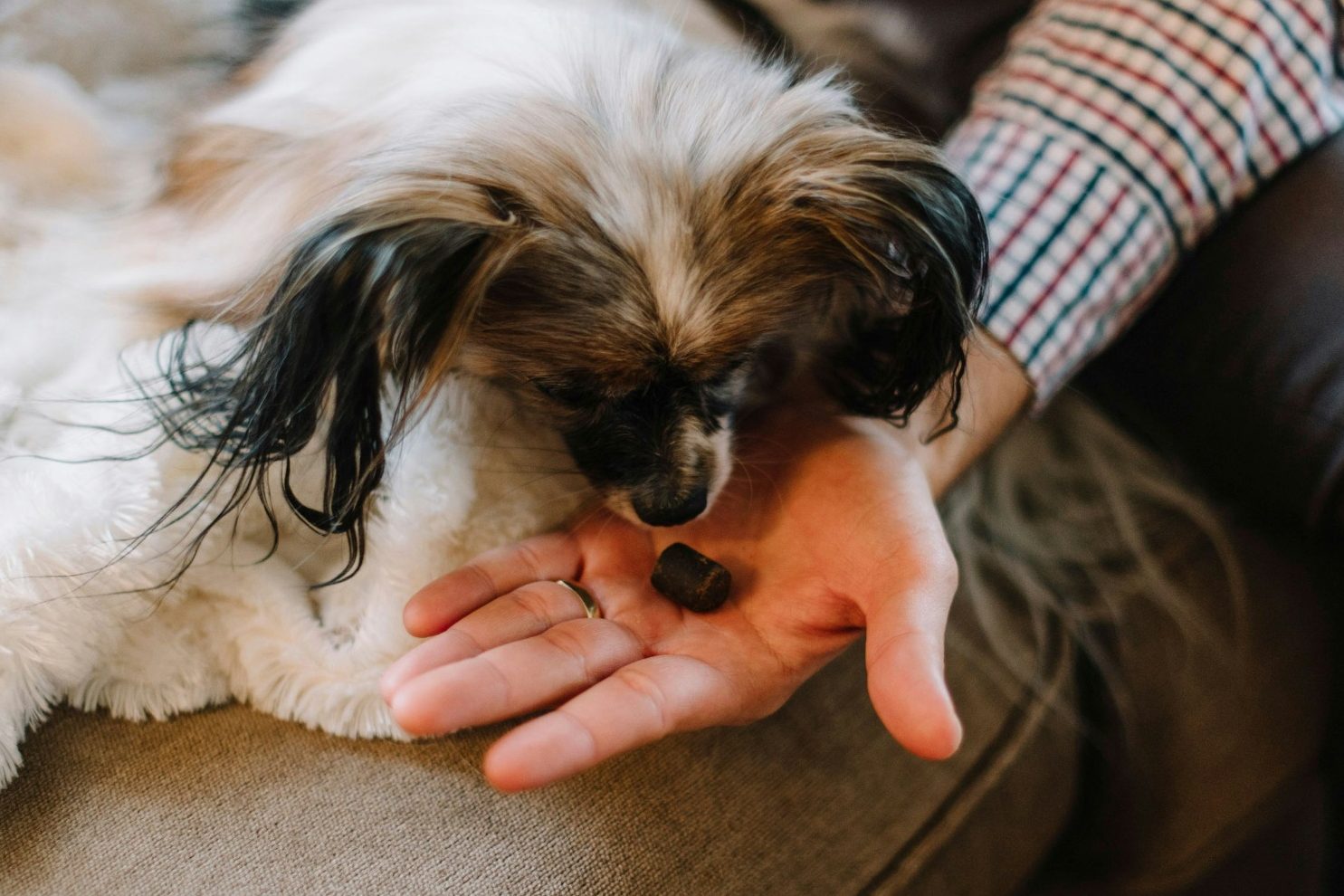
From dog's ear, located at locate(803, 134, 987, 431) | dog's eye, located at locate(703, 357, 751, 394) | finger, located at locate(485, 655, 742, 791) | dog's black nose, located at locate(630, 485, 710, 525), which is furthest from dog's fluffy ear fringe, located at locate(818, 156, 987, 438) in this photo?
finger, located at locate(485, 655, 742, 791)

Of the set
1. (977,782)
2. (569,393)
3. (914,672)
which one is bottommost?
(977,782)

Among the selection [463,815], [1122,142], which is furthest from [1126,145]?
[463,815]

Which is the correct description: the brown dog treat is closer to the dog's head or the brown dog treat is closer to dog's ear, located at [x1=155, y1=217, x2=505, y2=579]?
the dog's head

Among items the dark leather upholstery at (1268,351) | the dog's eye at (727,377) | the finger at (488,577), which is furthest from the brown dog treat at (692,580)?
the dark leather upholstery at (1268,351)

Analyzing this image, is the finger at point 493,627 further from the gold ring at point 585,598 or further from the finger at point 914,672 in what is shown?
the finger at point 914,672

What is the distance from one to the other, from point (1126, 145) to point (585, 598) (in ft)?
3.20

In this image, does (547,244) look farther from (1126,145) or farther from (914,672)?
(1126,145)

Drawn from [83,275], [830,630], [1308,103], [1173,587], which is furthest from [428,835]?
[1308,103]

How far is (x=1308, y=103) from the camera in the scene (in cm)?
132

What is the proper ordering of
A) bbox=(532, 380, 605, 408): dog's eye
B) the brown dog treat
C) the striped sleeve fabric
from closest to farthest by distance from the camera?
the brown dog treat → bbox=(532, 380, 605, 408): dog's eye → the striped sleeve fabric

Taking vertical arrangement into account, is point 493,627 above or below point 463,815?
above

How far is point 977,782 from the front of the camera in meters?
1.22

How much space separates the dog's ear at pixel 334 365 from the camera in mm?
937

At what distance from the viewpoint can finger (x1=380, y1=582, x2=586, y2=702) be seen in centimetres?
92
